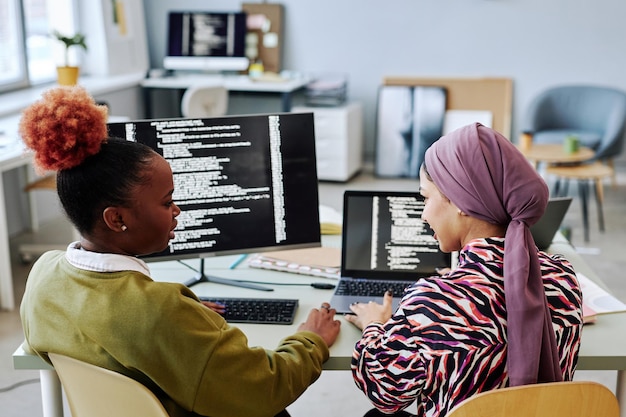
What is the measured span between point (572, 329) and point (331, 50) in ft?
16.7

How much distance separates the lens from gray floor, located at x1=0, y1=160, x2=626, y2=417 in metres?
2.82

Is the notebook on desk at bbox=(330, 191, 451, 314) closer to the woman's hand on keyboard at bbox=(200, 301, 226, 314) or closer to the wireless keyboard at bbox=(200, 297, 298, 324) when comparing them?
the wireless keyboard at bbox=(200, 297, 298, 324)

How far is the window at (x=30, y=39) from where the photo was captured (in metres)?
5.17

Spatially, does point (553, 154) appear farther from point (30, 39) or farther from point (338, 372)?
point (30, 39)

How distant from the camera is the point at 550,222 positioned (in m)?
2.23

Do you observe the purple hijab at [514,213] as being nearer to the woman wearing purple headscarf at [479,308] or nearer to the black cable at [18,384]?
the woman wearing purple headscarf at [479,308]

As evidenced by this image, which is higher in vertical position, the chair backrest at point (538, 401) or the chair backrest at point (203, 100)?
the chair backrest at point (203, 100)

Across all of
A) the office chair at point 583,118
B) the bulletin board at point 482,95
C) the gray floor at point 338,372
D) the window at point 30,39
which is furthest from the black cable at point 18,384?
the bulletin board at point 482,95

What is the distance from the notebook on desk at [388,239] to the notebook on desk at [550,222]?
0.33 m

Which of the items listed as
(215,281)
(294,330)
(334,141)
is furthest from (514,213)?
(334,141)

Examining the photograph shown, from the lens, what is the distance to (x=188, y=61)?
6.30 meters

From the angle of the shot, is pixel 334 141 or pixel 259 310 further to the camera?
pixel 334 141

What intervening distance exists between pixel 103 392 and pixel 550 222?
139cm

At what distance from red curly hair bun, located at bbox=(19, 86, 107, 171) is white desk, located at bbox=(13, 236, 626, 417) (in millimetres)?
495
